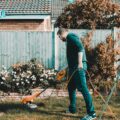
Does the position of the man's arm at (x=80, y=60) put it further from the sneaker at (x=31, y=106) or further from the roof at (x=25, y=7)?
the roof at (x=25, y=7)

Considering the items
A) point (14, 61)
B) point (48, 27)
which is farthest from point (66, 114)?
point (48, 27)

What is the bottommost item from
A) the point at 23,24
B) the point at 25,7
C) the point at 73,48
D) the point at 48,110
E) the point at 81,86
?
the point at 48,110

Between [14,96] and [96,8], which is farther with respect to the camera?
[96,8]

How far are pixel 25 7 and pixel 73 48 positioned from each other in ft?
53.0

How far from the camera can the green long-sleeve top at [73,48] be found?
8.55m

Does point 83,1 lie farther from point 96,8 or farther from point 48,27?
point 48,27

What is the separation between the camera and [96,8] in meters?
17.6

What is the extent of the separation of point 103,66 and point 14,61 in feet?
9.50

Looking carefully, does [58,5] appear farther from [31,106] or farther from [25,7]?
[31,106]

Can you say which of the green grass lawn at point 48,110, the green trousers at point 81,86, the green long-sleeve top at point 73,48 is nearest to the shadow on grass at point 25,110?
the green grass lawn at point 48,110

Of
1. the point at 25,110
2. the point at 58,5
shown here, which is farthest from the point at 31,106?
the point at 58,5

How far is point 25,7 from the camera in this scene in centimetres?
2447

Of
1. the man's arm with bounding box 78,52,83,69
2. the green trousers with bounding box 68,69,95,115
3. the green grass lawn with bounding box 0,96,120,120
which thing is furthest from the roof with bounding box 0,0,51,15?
the man's arm with bounding box 78,52,83,69

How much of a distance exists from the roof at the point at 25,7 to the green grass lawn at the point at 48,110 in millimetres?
12933
